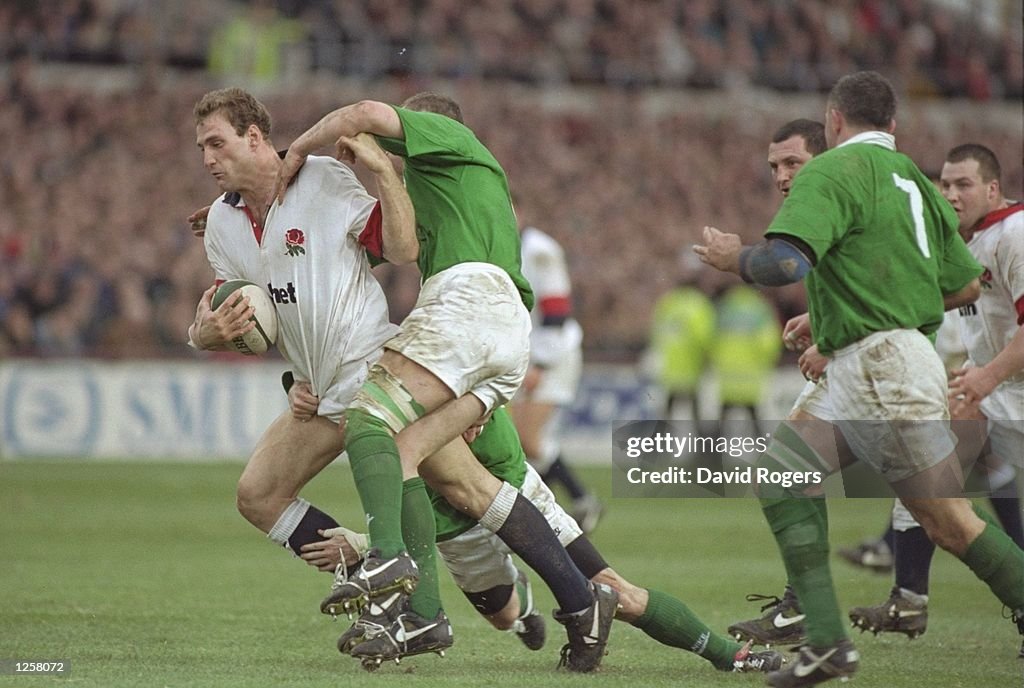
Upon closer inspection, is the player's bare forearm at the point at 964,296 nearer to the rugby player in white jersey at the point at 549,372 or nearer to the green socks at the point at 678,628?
the green socks at the point at 678,628

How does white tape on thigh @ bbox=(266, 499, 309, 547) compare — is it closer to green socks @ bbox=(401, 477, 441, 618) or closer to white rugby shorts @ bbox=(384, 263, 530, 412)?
green socks @ bbox=(401, 477, 441, 618)

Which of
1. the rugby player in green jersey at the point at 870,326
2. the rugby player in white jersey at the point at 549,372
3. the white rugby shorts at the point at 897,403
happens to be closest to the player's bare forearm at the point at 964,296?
the rugby player in green jersey at the point at 870,326

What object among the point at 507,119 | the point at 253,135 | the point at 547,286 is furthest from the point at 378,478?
the point at 507,119

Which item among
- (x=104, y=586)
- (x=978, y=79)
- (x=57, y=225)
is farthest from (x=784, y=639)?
(x=978, y=79)

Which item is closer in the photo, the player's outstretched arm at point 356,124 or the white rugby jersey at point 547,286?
the player's outstretched arm at point 356,124

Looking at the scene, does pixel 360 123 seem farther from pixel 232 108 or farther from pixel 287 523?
pixel 287 523

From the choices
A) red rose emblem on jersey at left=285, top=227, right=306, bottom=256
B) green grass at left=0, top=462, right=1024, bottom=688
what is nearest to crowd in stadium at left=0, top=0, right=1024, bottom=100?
green grass at left=0, top=462, right=1024, bottom=688

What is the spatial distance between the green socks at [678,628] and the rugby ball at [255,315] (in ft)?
6.37

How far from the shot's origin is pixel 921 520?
6344 mm

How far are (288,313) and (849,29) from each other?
22856 mm

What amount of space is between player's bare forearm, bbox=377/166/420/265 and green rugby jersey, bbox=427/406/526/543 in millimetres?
836

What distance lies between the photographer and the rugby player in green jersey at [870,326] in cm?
585

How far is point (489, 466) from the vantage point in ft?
22.6

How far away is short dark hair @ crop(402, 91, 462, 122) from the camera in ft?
22.9
